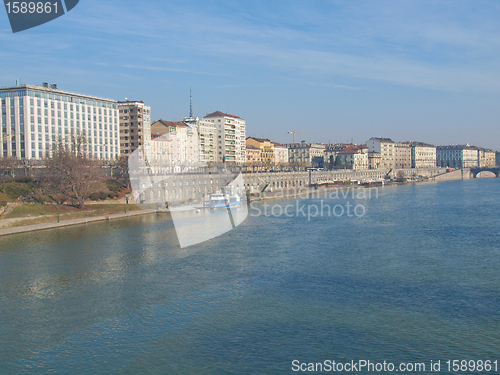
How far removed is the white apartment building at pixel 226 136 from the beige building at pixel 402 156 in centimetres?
6481

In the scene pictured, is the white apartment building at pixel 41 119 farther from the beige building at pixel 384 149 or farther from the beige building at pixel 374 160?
the beige building at pixel 384 149

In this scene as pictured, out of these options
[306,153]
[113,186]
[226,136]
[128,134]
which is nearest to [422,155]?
[306,153]

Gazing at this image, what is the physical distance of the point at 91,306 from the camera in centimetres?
1605

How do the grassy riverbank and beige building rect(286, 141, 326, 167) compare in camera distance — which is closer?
the grassy riverbank

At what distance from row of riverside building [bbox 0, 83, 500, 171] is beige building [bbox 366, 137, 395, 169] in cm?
437

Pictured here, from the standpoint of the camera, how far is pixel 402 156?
490 ft

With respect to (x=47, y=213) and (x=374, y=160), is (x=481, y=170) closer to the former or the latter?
(x=374, y=160)

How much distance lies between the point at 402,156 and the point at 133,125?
334ft

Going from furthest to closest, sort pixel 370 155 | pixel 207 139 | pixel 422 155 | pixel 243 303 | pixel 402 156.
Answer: pixel 422 155 → pixel 402 156 → pixel 370 155 → pixel 207 139 → pixel 243 303

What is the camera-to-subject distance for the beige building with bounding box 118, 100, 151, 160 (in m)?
71.8

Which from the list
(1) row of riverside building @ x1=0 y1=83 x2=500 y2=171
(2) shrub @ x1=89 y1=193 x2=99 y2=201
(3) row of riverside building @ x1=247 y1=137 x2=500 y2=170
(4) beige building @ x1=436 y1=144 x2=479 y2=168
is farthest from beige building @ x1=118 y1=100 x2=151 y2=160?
(4) beige building @ x1=436 y1=144 x2=479 y2=168

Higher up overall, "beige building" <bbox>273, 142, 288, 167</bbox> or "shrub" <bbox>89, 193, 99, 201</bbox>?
"beige building" <bbox>273, 142, 288, 167</bbox>

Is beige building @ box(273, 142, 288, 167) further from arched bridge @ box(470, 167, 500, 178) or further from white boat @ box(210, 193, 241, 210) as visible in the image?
white boat @ box(210, 193, 241, 210)

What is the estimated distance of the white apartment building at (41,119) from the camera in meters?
55.7
